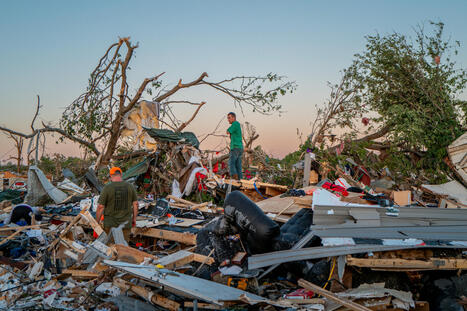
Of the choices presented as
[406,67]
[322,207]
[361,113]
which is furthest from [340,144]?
[322,207]

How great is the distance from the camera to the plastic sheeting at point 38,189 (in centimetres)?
954

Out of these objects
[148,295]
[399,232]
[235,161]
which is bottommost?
[148,295]

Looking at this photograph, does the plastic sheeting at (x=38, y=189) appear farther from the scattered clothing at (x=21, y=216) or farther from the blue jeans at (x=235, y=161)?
the blue jeans at (x=235, y=161)

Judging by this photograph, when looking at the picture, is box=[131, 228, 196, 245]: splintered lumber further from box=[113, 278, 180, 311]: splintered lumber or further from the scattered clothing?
the scattered clothing

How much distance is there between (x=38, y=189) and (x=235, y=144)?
5.25 metres

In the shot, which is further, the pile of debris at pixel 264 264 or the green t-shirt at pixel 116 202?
the green t-shirt at pixel 116 202

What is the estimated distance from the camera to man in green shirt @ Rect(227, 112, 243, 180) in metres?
→ 9.48

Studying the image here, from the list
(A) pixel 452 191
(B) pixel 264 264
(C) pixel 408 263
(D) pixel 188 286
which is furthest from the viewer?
(A) pixel 452 191

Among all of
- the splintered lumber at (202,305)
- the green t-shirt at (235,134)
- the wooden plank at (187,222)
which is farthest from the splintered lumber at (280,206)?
the splintered lumber at (202,305)

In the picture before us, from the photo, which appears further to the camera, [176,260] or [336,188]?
[336,188]

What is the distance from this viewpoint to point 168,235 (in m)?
6.52

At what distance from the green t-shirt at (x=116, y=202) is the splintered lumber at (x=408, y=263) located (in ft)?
12.3

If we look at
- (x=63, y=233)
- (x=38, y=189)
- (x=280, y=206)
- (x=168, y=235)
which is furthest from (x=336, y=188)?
(x=38, y=189)

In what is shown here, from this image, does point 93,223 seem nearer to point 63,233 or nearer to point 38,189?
point 63,233
